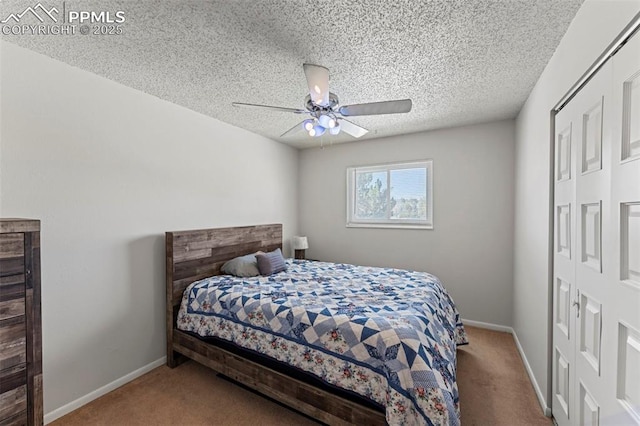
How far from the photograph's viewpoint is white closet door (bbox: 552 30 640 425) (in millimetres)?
1019

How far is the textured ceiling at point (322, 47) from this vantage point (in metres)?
1.48

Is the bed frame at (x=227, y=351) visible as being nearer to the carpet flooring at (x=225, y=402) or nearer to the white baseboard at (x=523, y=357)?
the carpet flooring at (x=225, y=402)

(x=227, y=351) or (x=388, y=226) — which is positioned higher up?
(x=388, y=226)

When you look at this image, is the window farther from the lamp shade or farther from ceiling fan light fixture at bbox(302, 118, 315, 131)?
ceiling fan light fixture at bbox(302, 118, 315, 131)

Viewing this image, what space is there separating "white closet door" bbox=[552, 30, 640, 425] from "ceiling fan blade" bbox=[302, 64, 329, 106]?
1474mm

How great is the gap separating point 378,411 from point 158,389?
190cm

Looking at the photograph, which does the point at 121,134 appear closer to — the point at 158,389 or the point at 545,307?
the point at 158,389

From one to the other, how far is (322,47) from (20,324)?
7.91 feet

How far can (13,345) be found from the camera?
1.39m

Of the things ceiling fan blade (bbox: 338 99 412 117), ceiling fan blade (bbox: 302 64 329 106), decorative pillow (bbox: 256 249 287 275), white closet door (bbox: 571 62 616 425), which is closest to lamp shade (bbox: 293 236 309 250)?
decorative pillow (bbox: 256 249 287 275)

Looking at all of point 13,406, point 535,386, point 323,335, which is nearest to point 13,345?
point 13,406

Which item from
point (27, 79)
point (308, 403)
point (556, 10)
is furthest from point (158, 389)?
point (556, 10)

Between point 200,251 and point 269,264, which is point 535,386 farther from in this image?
point 200,251

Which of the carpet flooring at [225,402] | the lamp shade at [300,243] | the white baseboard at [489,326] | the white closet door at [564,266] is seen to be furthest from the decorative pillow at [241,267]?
the white baseboard at [489,326]
